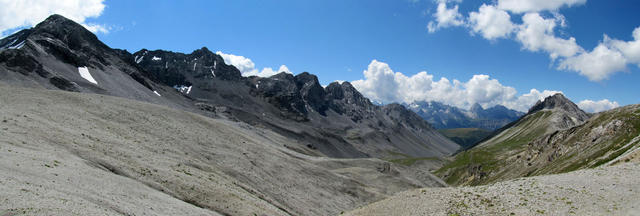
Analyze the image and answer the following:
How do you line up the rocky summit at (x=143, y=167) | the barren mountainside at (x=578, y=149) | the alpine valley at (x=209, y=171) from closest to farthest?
the alpine valley at (x=209, y=171)
the rocky summit at (x=143, y=167)
the barren mountainside at (x=578, y=149)

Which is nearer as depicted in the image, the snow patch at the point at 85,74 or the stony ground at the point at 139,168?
the stony ground at the point at 139,168

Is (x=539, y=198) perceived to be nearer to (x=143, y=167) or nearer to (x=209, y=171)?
(x=143, y=167)

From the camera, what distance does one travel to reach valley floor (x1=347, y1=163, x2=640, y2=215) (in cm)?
3052

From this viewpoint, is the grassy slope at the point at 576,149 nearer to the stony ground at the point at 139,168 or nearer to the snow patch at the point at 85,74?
the stony ground at the point at 139,168

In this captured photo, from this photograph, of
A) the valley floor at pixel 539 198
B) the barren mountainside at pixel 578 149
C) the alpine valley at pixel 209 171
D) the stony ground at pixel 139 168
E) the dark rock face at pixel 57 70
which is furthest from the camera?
the dark rock face at pixel 57 70

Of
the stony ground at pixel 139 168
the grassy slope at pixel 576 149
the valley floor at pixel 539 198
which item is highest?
the grassy slope at pixel 576 149

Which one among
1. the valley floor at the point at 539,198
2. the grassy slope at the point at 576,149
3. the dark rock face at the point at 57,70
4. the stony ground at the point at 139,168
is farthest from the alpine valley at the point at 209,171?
the dark rock face at the point at 57,70

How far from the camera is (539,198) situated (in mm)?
32781

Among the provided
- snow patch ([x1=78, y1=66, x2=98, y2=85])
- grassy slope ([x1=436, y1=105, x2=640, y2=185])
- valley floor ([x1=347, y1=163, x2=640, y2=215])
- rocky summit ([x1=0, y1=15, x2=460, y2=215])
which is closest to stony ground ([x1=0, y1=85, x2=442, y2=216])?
rocky summit ([x1=0, y1=15, x2=460, y2=215])

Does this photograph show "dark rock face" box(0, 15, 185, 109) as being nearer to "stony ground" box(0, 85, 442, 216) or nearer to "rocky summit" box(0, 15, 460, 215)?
"rocky summit" box(0, 15, 460, 215)

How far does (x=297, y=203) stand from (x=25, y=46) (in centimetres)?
15091

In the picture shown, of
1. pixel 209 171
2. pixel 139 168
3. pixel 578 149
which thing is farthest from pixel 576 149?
pixel 139 168

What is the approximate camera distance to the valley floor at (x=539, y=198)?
30.5 meters

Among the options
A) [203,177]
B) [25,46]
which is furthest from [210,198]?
[25,46]
